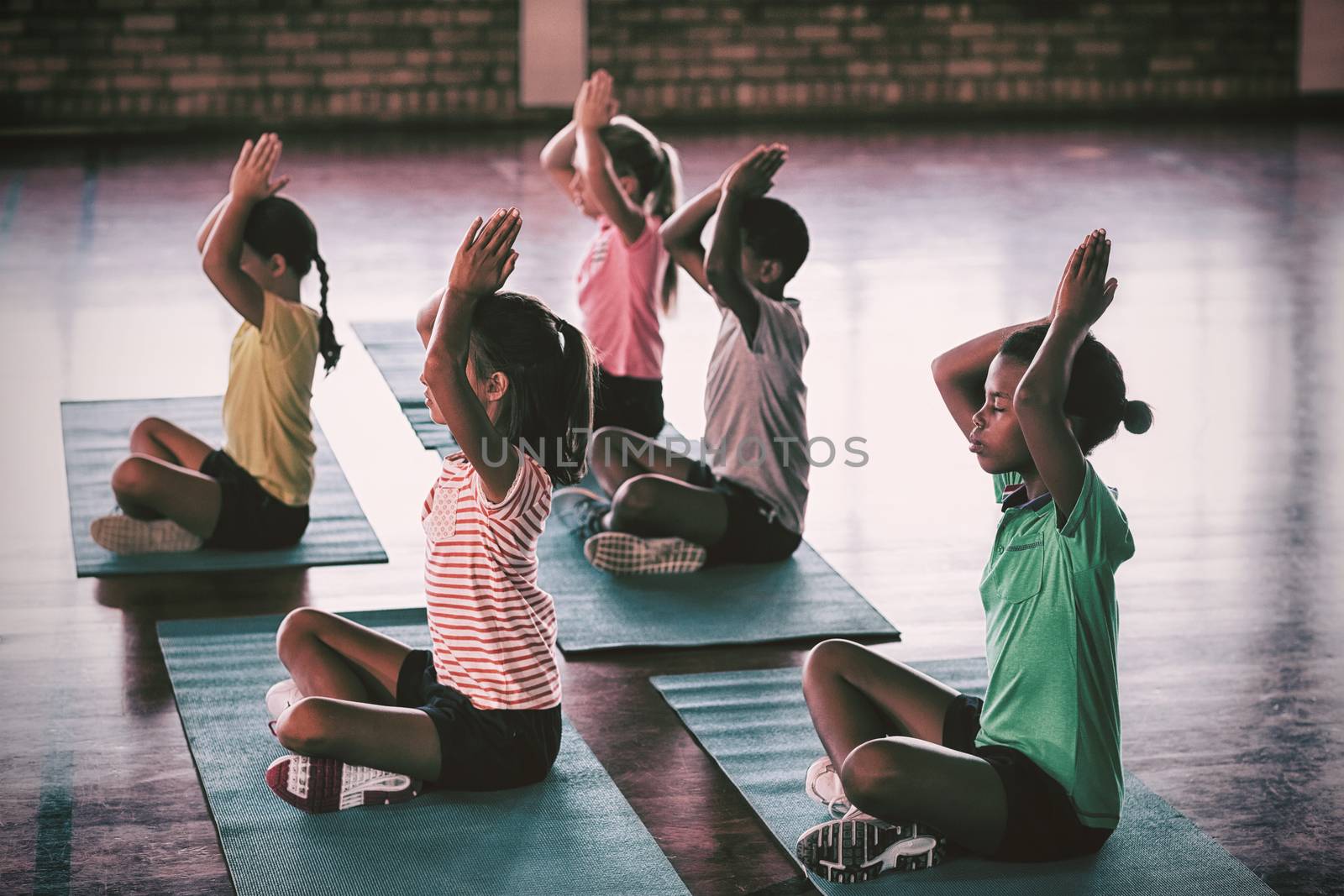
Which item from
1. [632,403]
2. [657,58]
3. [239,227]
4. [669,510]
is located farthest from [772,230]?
[657,58]

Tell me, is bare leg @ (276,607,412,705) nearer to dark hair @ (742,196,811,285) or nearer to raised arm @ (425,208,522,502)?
raised arm @ (425,208,522,502)

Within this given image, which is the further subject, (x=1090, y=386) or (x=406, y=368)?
(x=406, y=368)

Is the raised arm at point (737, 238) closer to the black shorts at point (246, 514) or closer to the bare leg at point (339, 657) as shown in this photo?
the black shorts at point (246, 514)

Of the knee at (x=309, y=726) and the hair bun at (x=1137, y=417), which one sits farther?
the knee at (x=309, y=726)

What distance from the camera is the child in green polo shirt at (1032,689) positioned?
7.72ft

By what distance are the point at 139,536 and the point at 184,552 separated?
0.32ft

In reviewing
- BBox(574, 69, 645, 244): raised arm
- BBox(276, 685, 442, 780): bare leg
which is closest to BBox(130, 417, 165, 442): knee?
BBox(574, 69, 645, 244): raised arm

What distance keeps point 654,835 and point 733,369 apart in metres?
1.37

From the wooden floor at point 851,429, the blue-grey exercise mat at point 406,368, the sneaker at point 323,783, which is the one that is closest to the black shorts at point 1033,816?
the wooden floor at point 851,429

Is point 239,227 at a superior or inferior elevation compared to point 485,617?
superior

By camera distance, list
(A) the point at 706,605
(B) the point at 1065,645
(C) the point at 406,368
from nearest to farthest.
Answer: (B) the point at 1065,645 → (A) the point at 706,605 → (C) the point at 406,368

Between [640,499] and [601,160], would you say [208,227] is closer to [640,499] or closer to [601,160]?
[601,160]

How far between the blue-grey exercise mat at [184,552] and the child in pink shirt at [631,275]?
2.18 feet

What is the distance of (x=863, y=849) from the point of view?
2.43 metres
